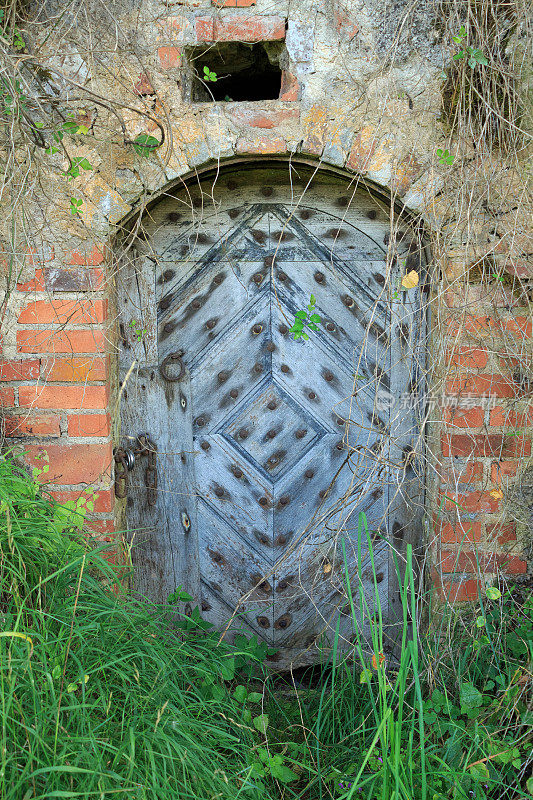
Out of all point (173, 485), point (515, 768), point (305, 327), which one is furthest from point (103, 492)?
point (515, 768)

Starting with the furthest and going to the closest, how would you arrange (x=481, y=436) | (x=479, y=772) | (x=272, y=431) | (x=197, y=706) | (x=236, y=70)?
(x=272, y=431)
(x=236, y=70)
(x=481, y=436)
(x=197, y=706)
(x=479, y=772)

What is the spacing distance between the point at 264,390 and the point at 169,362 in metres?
0.40

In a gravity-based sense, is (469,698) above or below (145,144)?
below

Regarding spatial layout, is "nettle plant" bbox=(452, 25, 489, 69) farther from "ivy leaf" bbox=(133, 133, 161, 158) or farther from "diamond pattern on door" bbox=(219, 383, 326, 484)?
"diamond pattern on door" bbox=(219, 383, 326, 484)

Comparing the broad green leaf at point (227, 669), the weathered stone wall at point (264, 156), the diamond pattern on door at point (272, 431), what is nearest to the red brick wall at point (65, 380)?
the weathered stone wall at point (264, 156)

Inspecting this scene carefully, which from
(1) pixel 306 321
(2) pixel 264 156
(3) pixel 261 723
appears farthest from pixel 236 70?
(3) pixel 261 723

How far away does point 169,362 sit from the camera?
2.35 metres

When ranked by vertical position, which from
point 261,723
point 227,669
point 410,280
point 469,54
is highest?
point 469,54

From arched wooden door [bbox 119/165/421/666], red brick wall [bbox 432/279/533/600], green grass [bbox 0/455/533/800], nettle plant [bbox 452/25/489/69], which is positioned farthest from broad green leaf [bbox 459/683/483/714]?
nettle plant [bbox 452/25/489/69]

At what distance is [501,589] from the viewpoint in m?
2.21

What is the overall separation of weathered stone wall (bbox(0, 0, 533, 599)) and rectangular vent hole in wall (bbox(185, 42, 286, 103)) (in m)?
0.06

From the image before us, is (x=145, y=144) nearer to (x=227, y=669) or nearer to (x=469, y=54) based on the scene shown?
(x=469, y=54)

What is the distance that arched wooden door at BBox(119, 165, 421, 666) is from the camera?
7.48 feet

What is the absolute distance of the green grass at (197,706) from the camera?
1437mm
